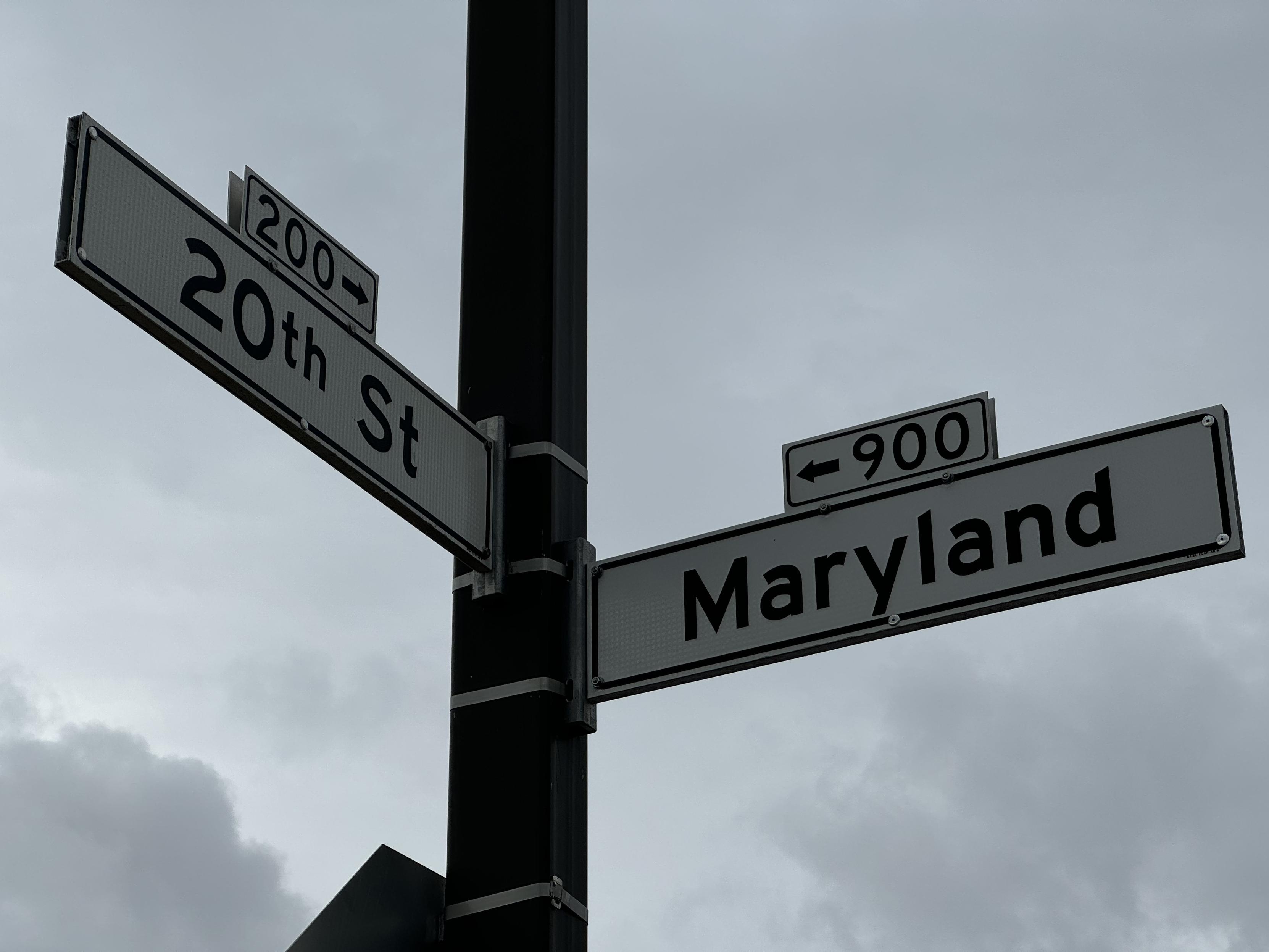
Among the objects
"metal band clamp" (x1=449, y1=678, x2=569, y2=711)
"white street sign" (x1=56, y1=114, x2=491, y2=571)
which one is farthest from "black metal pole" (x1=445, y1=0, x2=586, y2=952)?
"white street sign" (x1=56, y1=114, x2=491, y2=571)

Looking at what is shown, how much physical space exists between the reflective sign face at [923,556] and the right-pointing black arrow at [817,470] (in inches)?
3.8

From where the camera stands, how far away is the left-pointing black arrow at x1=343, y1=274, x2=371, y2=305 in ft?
15.4

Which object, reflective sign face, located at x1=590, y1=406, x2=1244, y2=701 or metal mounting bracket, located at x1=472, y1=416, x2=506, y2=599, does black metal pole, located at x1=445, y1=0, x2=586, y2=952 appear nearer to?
metal mounting bracket, located at x1=472, y1=416, x2=506, y2=599

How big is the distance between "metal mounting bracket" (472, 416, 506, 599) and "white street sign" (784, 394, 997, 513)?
2.16ft

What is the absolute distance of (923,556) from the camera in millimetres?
4652

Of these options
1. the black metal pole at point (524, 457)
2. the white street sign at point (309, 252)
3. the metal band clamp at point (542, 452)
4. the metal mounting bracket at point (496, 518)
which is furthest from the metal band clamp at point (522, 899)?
the white street sign at point (309, 252)

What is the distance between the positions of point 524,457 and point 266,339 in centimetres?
80

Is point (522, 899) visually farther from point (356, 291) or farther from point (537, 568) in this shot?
point (356, 291)

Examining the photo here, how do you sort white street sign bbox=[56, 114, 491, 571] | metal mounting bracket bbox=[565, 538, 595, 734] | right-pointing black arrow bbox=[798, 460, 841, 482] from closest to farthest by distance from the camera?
white street sign bbox=[56, 114, 491, 571], metal mounting bracket bbox=[565, 538, 595, 734], right-pointing black arrow bbox=[798, 460, 841, 482]

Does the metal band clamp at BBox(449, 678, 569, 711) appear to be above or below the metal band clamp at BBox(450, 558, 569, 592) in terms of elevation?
below

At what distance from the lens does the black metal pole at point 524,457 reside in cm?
449

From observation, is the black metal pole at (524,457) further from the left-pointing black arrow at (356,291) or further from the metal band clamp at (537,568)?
the left-pointing black arrow at (356,291)

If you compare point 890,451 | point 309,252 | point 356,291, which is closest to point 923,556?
point 890,451

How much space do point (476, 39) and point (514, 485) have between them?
54.1 inches
